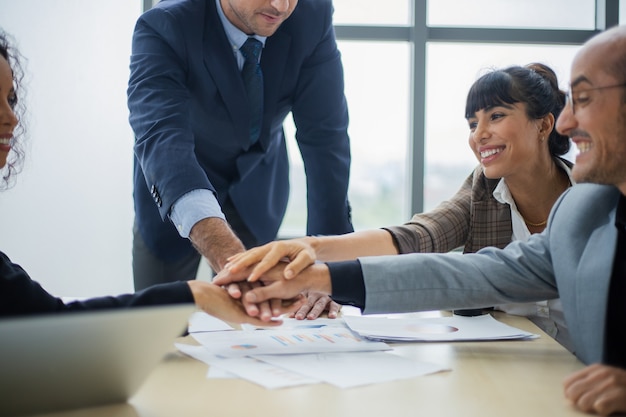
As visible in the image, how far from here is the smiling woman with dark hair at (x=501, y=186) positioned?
1.94 meters

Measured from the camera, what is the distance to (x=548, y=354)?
47.7 inches

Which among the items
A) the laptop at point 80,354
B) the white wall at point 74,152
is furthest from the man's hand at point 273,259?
the white wall at point 74,152

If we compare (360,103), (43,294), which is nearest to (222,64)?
(43,294)

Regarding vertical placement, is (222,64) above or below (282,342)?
above

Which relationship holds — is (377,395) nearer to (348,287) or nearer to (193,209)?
(348,287)

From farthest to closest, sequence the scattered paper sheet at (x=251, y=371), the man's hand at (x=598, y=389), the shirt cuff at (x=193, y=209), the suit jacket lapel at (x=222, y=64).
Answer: the suit jacket lapel at (x=222, y=64) < the shirt cuff at (x=193, y=209) < the scattered paper sheet at (x=251, y=371) < the man's hand at (x=598, y=389)

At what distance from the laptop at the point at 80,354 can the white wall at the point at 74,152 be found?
2.54 m

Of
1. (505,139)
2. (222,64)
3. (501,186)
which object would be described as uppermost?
(222,64)

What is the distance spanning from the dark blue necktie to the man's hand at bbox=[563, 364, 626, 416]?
1.45 metres

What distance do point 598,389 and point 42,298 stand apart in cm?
89

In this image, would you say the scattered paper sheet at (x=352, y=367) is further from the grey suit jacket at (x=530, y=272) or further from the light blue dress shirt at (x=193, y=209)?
the light blue dress shirt at (x=193, y=209)

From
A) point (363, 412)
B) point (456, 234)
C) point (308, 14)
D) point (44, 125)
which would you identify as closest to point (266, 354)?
point (363, 412)

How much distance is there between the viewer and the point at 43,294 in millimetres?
1161

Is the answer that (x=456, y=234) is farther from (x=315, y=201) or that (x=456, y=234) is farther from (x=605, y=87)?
(x=605, y=87)
